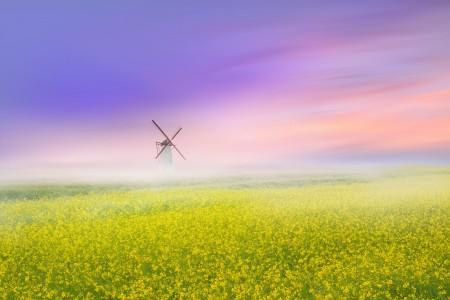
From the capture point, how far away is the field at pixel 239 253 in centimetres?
1248

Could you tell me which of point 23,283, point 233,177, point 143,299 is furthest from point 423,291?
point 233,177

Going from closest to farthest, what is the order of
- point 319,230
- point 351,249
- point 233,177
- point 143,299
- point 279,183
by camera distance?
1. point 143,299
2. point 351,249
3. point 319,230
4. point 279,183
5. point 233,177

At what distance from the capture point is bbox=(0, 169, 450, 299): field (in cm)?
1248

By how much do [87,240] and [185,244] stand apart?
3952mm

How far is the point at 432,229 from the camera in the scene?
19.0 m

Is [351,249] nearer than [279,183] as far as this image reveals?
Yes

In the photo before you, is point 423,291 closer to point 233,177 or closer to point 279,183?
point 279,183

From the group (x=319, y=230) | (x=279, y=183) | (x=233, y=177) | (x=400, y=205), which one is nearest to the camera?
(x=319, y=230)

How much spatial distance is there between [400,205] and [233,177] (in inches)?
1758

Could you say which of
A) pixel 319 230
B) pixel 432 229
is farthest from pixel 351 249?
pixel 432 229

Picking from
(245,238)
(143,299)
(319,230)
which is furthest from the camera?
(319,230)

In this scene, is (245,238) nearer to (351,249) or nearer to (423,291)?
(351,249)

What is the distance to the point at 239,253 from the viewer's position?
15852 mm

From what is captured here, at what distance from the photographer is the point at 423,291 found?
11.7 metres
